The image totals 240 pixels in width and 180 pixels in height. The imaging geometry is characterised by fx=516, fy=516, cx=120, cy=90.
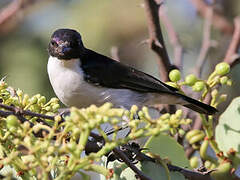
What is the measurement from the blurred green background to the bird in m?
0.76

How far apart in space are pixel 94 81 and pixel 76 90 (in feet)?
0.63

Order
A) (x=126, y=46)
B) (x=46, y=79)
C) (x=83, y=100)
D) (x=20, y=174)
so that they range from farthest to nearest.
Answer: (x=126, y=46) → (x=46, y=79) → (x=83, y=100) → (x=20, y=174)

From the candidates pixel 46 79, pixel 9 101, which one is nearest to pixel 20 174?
pixel 9 101

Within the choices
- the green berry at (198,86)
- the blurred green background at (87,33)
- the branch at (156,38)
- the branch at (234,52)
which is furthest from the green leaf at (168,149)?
the blurred green background at (87,33)

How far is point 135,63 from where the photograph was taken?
5.84m

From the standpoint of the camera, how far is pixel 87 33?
204 inches

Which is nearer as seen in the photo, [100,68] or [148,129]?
[148,129]

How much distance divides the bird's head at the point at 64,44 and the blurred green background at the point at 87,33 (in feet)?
2.62

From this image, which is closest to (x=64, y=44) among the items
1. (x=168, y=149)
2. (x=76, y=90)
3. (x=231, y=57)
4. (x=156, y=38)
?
(x=76, y=90)

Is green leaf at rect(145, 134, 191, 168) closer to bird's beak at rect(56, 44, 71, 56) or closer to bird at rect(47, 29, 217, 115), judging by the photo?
bird at rect(47, 29, 217, 115)

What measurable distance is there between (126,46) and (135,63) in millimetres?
217

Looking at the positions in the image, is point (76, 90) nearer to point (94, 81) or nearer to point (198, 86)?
point (94, 81)

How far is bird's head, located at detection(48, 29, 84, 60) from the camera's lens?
12.2 feet

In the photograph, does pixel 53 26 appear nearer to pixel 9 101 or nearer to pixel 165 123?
pixel 9 101
